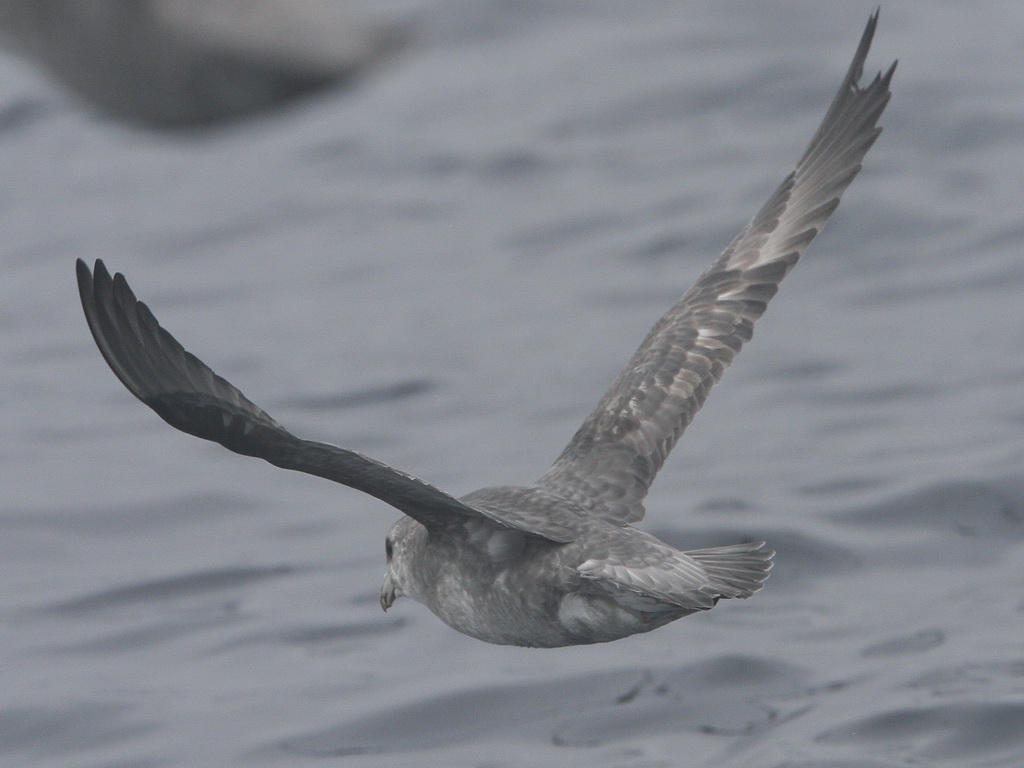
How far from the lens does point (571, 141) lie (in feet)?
66.4

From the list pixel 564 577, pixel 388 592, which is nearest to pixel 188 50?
pixel 564 577

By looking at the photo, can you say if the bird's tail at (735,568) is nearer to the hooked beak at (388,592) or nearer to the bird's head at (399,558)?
the bird's head at (399,558)

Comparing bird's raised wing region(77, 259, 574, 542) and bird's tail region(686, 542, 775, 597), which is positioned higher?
bird's raised wing region(77, 259, 574, 542)

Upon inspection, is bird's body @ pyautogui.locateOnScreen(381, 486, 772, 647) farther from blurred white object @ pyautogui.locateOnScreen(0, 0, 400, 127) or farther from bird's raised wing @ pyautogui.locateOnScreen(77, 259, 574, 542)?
blurred white object @ pyautogui.locateOnScreen(0, 0, 400, 127)

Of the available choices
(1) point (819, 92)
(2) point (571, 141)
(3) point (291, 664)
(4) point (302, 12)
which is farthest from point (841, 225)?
(4) point (302, 12)

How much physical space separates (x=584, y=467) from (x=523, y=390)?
7.08 m

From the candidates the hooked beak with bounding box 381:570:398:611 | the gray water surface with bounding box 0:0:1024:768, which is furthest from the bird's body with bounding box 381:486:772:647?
the gray water surface with bounding box 0:0:1024:768

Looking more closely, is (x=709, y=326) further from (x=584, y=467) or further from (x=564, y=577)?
(x=564, y=577)

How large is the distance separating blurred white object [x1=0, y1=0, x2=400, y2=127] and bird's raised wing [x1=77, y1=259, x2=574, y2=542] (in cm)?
56

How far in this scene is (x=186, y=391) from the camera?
17.8ft

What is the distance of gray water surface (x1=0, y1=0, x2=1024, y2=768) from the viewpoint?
8938 mm

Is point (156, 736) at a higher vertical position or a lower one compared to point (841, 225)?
lower

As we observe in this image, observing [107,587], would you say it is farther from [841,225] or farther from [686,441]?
[841,225]

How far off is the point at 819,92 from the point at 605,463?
12.8 meters
